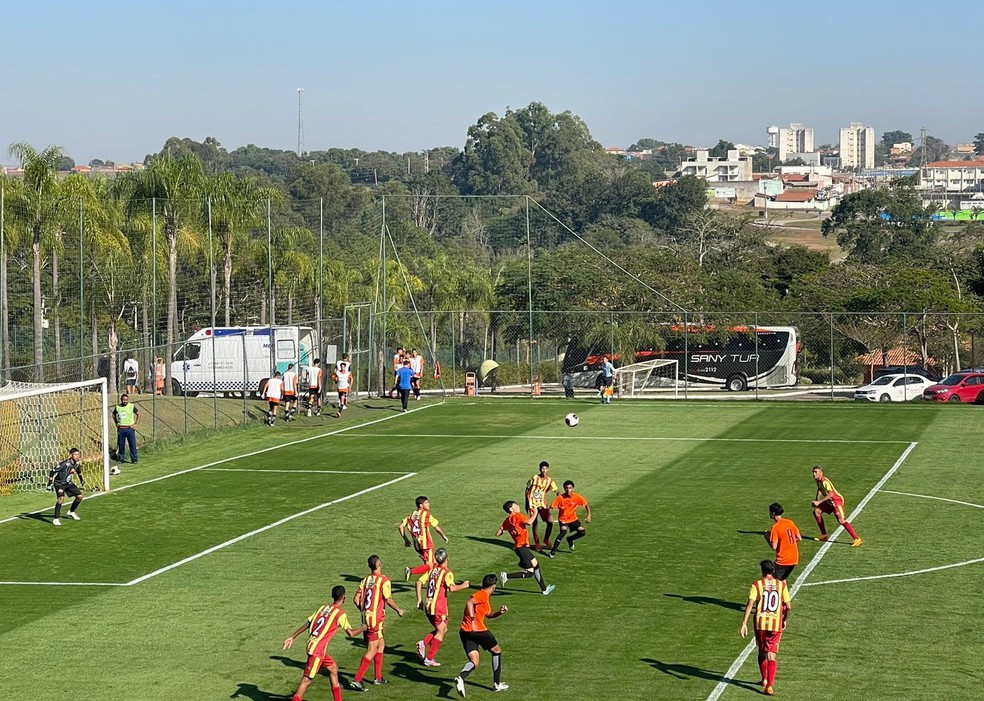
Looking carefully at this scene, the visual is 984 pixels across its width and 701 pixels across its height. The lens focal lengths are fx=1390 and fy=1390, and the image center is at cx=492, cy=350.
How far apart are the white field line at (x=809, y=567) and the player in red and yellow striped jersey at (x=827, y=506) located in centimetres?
42

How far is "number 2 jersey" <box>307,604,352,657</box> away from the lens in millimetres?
16406

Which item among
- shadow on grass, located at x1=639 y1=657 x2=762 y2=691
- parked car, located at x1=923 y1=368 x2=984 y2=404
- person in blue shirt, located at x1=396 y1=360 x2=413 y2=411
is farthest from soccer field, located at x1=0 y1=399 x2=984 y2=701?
parked car, located at x1=923 y1=368 x2=984 y2=404

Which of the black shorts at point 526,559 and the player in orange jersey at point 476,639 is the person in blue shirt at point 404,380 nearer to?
the black shorts at point 526,559

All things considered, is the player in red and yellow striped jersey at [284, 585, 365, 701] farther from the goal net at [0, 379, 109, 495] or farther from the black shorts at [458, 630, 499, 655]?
the goal net at [0, 379, 109, 495]

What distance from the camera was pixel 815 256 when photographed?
93.4m

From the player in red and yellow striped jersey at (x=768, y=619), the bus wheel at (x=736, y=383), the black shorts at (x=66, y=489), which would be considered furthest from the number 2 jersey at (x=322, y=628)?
the bus wheel at (x=736, y=383)

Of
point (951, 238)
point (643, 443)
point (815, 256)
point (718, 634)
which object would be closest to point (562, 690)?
point (718, 634)

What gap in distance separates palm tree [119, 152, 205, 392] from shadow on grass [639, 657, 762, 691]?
38626 mm

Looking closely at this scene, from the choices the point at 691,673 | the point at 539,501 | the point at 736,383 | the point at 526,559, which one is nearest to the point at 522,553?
the point at 526,559

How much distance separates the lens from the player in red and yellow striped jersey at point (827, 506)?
2581 centimetres

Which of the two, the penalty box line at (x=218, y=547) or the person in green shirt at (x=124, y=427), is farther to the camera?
the person in green shirt at (x=124, y=427)

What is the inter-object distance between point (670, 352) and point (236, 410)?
2421 cm

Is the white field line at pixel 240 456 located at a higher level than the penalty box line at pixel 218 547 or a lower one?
higher

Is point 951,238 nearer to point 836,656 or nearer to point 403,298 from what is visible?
point 403,298
